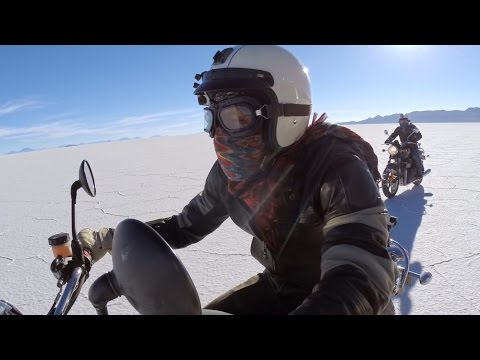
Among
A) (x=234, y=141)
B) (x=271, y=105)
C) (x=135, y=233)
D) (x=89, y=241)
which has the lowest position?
(x=89, y=241)

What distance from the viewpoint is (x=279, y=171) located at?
155 centimetres

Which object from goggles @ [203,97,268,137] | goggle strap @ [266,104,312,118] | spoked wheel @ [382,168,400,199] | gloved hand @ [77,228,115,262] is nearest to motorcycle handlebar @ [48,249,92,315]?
gloved hand @ [77,228,115,262]

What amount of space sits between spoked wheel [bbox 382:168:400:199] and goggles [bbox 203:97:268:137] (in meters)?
5.09

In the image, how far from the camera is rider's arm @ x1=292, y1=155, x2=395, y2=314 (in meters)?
0.95

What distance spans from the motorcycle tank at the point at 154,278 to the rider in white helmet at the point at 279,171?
1.96ft

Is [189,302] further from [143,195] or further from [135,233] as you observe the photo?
[143,195]

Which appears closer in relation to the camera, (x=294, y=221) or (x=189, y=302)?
(x=189, y=302)

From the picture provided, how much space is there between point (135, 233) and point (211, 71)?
1093 mm

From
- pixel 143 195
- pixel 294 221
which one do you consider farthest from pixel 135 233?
pixel 143 195

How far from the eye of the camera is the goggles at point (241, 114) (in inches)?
61.1

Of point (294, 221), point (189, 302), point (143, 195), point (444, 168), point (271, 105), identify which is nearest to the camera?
point (189, 302)

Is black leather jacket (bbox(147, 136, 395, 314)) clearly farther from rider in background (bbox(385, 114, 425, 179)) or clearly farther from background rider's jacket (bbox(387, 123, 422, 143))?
background rider's jacket (bbox(387, 123, 422, 143))
